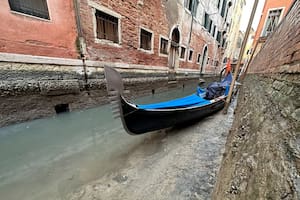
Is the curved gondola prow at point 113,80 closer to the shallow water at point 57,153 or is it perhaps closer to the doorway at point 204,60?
the shallow water at point 57,153

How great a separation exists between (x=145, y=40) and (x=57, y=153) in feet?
18.2

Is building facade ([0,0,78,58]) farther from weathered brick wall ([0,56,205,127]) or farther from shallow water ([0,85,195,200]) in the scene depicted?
shallow water ([0,85,195,200])

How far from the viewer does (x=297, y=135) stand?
1.54 feet

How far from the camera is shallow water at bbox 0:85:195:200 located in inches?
75.4

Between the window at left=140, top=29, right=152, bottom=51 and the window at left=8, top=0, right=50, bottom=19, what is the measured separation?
3.56 metres

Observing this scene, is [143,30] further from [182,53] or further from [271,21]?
[271,21]

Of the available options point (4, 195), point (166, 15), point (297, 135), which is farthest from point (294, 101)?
point (166, 15)

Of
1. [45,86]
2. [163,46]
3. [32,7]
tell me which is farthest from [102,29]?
[163,46]

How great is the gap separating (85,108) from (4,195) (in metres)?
2.61

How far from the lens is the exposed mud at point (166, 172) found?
1740 mm

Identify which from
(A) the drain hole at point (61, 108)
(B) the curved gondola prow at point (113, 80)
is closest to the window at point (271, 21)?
(B) the curved gondola prow at point (113, 80)

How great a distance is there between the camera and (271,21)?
8703 mm

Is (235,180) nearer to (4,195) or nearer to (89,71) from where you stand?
(4,195)

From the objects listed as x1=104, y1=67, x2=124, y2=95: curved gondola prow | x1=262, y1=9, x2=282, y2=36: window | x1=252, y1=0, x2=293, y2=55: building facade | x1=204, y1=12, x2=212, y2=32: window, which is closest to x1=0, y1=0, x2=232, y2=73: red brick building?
x1=204, y1=12, x2=212, y2=32: window
